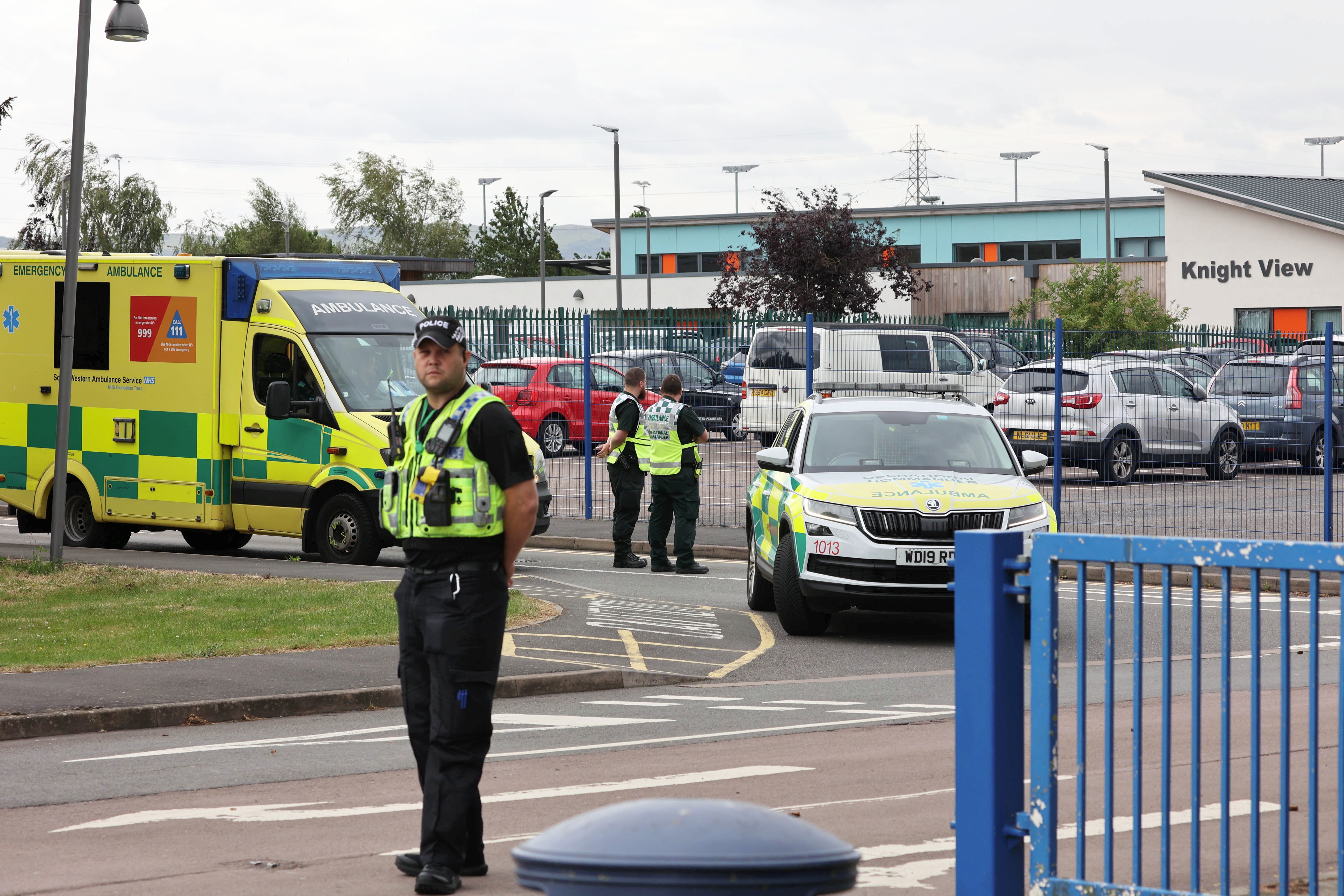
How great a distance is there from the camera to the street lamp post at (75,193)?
1491 cm

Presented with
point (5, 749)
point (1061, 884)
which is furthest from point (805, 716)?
point (1061, 884)

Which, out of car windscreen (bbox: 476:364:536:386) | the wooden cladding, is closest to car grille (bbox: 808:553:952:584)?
car windscreen (bbox: 476:364:536:386)

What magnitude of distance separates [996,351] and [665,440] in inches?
599

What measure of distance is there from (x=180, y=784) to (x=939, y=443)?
22.5ft

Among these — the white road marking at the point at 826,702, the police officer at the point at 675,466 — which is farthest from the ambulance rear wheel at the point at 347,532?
the white road marking at the point at 826,702

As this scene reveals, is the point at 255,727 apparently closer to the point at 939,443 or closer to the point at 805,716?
the point at 805,716

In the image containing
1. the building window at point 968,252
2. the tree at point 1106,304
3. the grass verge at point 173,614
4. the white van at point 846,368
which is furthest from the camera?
the building window at point 968,252

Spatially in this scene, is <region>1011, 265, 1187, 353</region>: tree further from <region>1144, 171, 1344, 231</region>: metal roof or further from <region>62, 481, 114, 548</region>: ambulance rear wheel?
<region>62, 481, 114, 548</region>: ambulance rear wheel

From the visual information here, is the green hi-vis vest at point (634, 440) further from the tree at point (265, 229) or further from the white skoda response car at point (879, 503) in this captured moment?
the tree at point (265, 229)

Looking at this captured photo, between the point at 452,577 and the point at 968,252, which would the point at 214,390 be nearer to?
the point at 452,577

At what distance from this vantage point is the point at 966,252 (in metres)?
67.9

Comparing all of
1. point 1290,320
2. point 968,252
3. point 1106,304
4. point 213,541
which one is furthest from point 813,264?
point 213,541

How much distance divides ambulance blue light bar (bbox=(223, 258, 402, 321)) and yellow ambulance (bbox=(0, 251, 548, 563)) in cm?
2

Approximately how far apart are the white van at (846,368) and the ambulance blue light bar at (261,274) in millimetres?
5280
